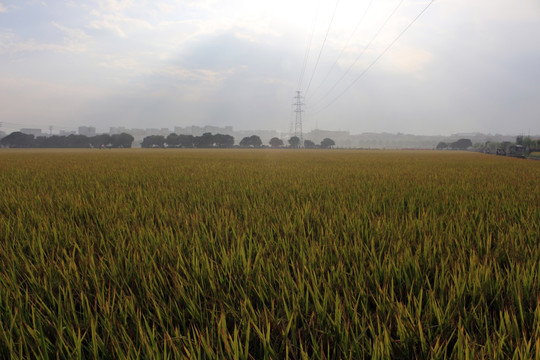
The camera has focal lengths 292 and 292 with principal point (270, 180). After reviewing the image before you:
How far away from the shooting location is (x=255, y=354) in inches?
38.4

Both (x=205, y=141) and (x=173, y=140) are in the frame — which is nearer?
(x=205, y=141)

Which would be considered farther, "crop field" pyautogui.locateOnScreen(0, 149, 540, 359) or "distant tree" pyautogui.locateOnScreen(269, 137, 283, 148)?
"distant tree" pyautogui.locateOnScreen(269, 137, 283, 148)

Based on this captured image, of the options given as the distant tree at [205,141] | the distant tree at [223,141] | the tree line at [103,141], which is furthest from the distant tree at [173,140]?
the distant tree at [223,141]

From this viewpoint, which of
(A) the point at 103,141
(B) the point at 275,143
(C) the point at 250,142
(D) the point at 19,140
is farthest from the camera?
(B) the point at 275,143

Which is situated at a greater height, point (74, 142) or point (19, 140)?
point (19, 140)

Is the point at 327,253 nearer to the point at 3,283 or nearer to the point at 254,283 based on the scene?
the point at 254,283

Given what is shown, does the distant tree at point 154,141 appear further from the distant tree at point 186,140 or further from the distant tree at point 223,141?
the distant tree at point 223,141

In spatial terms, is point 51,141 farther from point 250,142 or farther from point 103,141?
point 250,142

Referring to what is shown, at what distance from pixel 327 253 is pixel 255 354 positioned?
36.2 inches

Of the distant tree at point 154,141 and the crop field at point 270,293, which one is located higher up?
the distant tree at point 154,141

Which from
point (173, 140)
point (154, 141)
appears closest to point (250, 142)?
point (173, 140)

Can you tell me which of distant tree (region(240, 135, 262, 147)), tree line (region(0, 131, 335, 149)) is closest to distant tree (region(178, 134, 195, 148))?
tree line (region(0, 131, 335, 149))

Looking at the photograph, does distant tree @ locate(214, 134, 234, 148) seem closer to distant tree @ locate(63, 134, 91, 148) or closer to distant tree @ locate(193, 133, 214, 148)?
distant tree @ locate(193, 133, 214, 148)

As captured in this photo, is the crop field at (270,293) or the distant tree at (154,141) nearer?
the crop field at (270,293)
